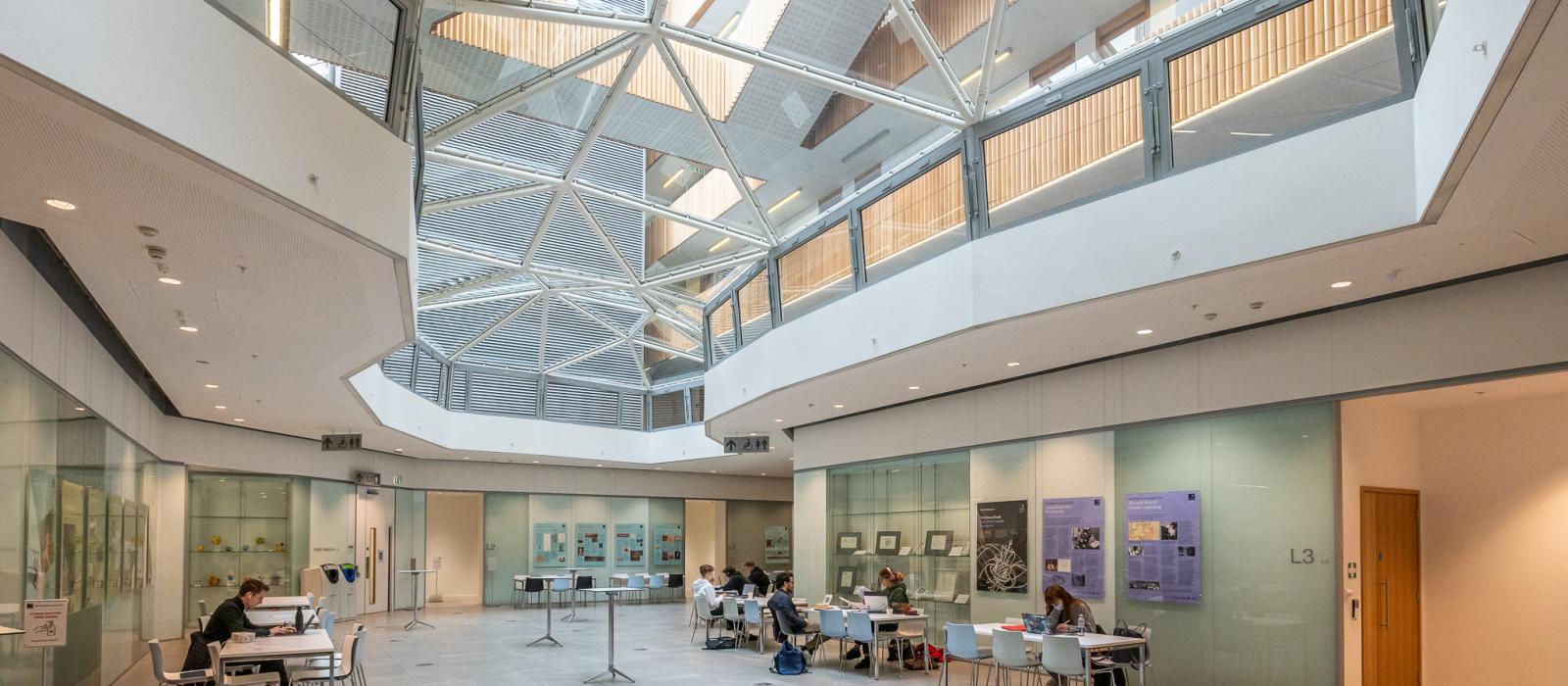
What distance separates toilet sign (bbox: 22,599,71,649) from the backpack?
825 cm

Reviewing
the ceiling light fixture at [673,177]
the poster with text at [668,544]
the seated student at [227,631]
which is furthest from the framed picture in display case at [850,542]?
the poster with text at [668,544]

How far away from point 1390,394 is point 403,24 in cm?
885

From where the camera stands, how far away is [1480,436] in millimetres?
10602

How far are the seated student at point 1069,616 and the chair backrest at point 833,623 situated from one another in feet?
10.0

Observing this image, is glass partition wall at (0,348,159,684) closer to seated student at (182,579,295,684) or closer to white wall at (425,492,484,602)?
seated student at (182,579,295,684)

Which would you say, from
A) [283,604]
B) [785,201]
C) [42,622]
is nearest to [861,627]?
[785,201]

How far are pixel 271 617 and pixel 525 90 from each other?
24.6 ft

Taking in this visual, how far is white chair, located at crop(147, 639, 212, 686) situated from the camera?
889cm

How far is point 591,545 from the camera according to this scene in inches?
1114

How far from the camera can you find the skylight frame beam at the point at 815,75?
1054cm

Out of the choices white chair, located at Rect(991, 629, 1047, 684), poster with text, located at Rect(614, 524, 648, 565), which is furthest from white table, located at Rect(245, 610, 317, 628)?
poster with text, located at Rect(614, 524, 648, 565)

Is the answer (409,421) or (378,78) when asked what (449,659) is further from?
(378,78)

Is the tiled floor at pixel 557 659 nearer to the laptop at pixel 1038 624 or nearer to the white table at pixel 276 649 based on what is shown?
the laptop at pixel 1038 624

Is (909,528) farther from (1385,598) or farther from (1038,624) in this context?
(1385,598)
